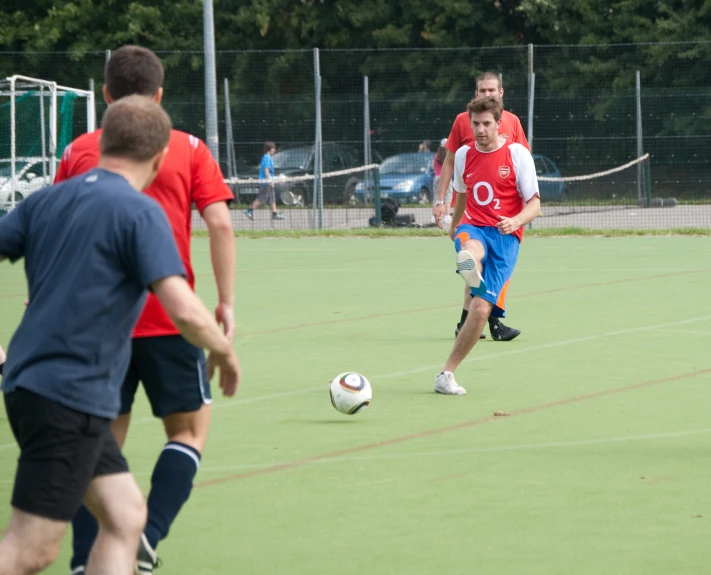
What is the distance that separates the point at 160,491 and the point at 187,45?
36227 millimetres

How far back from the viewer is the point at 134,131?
3.63 meters

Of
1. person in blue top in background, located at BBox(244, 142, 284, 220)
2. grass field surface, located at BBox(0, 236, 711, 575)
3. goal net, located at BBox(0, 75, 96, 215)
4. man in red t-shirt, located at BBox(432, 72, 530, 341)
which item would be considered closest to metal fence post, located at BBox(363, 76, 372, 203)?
person in blue top in background, located at BBox(244, 142, 284, 220)

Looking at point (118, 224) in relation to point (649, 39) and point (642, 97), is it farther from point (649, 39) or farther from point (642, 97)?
point (649, 39)

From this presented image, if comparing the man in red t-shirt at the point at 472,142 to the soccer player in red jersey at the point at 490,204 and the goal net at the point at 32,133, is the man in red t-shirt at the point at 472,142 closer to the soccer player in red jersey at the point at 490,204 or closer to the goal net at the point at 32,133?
the soccer player in red jersey at the point at 490,204

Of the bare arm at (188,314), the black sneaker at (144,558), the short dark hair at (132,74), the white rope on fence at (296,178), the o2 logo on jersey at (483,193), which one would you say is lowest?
the white rope on fence at (296,178)

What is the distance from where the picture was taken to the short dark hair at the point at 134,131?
11.9 feet

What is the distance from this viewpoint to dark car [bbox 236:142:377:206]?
23109 millimetres

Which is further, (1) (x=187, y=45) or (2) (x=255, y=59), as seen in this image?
(1) (x=187, y=45)

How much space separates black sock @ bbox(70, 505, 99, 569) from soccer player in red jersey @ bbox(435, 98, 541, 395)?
4.20m

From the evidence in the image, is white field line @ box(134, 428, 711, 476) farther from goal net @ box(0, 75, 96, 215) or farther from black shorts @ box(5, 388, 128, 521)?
goal net @ box(0, 75, 96, 215)

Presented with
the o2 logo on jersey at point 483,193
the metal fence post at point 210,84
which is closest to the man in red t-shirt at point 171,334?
the o2 logo on jersey at point 483,193

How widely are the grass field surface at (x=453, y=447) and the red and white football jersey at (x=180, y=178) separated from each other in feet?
3.83

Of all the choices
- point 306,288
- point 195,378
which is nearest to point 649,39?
point 306,288

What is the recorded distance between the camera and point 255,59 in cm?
2686
